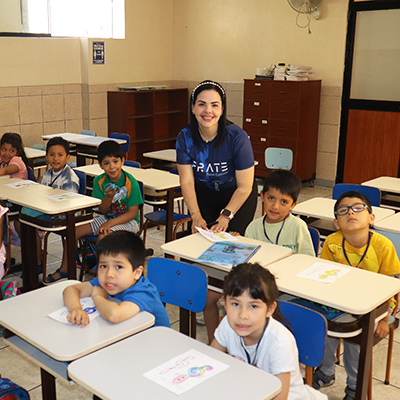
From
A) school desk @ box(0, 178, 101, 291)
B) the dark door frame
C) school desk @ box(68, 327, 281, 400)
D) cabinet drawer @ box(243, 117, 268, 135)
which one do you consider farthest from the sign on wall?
school desk @ box(68, 327, 281, 400)

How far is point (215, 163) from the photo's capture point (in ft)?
9.34

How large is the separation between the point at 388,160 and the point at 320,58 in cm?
167

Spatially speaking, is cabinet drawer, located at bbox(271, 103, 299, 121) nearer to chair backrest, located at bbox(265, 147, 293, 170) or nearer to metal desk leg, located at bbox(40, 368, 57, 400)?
chair backrest, located at bbox(265, 147, 293, 170)

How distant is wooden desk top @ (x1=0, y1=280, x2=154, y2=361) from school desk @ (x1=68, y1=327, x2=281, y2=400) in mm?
59

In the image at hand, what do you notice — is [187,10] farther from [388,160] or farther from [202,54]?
[388,160]

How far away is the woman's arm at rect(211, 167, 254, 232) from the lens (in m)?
2.83

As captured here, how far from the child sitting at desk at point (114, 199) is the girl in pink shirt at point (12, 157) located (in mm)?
979

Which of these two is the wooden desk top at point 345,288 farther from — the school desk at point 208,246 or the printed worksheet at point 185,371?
the printed worksheet at point 185,371

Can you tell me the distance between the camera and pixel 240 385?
1416mm

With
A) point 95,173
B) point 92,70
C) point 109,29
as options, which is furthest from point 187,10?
point 95,173

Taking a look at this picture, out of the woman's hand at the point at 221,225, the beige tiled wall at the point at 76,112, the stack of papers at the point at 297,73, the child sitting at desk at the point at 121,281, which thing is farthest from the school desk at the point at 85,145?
the child sitting at desk at the point at 121,281

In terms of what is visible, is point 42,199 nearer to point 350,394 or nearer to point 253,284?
point 253,284

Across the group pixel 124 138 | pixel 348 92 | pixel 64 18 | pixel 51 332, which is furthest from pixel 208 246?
pixel 64 18

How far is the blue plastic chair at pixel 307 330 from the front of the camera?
183cm
